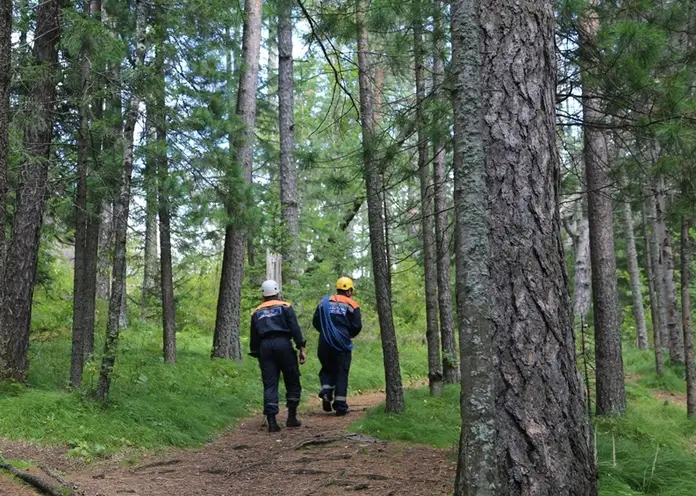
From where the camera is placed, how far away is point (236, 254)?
1251cm

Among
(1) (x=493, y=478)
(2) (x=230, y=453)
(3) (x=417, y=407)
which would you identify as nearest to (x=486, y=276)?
(1) (x=493, y=478)

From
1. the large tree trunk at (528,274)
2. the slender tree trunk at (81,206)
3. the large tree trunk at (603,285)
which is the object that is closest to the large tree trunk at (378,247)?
the large tree trunk at (603,285)

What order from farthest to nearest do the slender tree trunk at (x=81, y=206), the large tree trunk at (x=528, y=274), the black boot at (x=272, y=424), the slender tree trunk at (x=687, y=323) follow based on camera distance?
the slender tree trunk at (x=687, y=323) < the black boot at (x=272, y=424) < the slender tree trunk at (x=81, y=206) < the large tree trunk at (x=528, y=274)

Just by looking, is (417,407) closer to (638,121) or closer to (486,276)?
(638,121)

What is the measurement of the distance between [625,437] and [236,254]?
8275mm

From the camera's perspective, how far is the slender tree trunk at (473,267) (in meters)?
2.82

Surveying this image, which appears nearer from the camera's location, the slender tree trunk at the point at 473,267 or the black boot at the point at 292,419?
the slender tree trunk at the point at 473,267

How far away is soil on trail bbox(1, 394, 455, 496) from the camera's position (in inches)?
190

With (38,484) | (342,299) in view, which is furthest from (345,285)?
(38,484)

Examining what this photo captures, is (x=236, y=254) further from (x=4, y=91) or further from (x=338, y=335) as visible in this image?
(x=4, y=91)

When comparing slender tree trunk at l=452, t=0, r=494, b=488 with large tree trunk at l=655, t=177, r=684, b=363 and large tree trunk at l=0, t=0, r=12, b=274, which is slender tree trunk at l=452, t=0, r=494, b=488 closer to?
large tree trunk at l=0, t=0, r=12, b=274

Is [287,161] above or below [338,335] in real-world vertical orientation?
above

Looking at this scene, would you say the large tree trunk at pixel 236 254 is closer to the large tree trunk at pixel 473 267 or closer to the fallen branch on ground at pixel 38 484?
the fallen branch on ground at pixel 38 484

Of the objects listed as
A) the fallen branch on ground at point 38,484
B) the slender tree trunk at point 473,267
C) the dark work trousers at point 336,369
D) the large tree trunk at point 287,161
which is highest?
the large tree trunk at point 287,161
